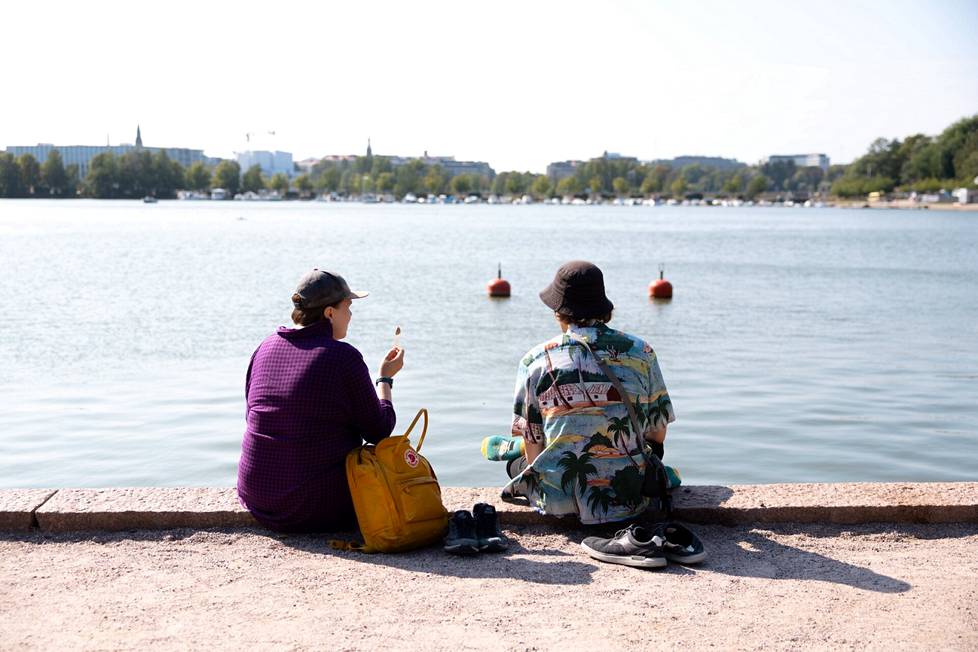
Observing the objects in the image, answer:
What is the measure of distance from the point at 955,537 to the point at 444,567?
2.71 meters

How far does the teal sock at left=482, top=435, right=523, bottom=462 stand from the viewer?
590 cm

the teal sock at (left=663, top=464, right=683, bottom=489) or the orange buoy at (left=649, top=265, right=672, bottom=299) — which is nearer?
the teal sock at (left=663, top=464, right=683, bottom=489)

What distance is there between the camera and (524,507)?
5.79 meters

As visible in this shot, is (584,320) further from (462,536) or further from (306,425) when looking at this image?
(306,425)

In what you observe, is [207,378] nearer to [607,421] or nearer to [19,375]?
[19,375]

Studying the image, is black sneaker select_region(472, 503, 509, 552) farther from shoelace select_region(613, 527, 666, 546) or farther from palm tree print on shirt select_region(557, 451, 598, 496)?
shoelace select_region(613, 527, 666, 546)

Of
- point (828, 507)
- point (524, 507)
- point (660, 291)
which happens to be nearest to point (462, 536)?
point (524, 507)

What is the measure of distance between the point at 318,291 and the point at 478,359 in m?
13.7

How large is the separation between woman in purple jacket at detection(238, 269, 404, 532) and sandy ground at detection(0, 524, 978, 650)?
0.23 meters

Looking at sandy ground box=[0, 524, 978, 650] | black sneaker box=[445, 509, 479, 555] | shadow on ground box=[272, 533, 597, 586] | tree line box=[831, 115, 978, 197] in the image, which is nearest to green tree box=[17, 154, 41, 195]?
tree line box=[831, 115, 978, 197]

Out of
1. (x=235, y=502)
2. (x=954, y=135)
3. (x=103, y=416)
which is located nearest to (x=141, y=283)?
(x=103, y=416)

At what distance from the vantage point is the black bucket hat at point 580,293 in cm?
539

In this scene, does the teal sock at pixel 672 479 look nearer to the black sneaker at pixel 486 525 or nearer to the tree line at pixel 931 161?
the black sneaker at pixel 486 525

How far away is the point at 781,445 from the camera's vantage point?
12.2 m
